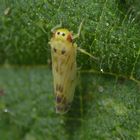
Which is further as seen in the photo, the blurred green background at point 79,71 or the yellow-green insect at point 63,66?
the yellow-green insect at point 63,66

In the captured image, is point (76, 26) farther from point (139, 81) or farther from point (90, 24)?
point (139, 81)

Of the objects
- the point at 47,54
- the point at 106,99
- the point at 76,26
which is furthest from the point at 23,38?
the point at 106,99

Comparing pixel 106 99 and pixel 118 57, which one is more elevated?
pixel 118 57

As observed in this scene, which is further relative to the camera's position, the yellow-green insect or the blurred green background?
the yellow-green insect
